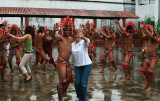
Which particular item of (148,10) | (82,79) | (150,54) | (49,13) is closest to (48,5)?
(49,13)

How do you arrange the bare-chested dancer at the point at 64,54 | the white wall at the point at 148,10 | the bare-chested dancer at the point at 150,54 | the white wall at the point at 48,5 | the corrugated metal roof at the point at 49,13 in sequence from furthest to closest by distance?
the white wall at the point at 148,10 < the white wall at the point at 48,5 < the corrugated metal roof at the point at 49,13 < the bare-chested dancer at the point at 150,54 < the bare-chested dancer at the point at 64,54

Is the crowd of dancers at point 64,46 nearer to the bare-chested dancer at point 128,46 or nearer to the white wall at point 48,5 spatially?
the bare-chested dancer at point 128,46

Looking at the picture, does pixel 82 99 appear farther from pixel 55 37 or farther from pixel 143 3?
pixel 143 3

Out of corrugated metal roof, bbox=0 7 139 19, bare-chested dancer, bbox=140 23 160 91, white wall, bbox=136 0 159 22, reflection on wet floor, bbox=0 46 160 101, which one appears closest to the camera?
reflection on wet floor, bbox=0 46 160 101

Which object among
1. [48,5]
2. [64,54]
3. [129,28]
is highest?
[48,5]

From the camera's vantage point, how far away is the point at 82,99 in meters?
5.29

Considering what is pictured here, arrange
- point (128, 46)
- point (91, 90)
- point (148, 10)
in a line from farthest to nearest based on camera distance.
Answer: point (148, 10) → point (128, 46) → point (91, 90)

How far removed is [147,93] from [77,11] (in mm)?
15406

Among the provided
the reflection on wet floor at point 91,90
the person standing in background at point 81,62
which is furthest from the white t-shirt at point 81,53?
the reflection on wet floor at point 91,90

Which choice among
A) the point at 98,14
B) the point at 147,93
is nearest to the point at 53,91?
the point at 147,93

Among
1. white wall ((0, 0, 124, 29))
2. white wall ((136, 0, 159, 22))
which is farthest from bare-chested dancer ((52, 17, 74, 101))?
white wall ((136, 0, 159, 22))

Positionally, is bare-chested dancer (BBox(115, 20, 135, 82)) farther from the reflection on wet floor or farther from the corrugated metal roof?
the corrugated metal roof

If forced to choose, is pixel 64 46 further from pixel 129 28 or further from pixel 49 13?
pixel 49 13

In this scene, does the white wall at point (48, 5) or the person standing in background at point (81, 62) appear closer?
the person standing in background at point (81, 62)
